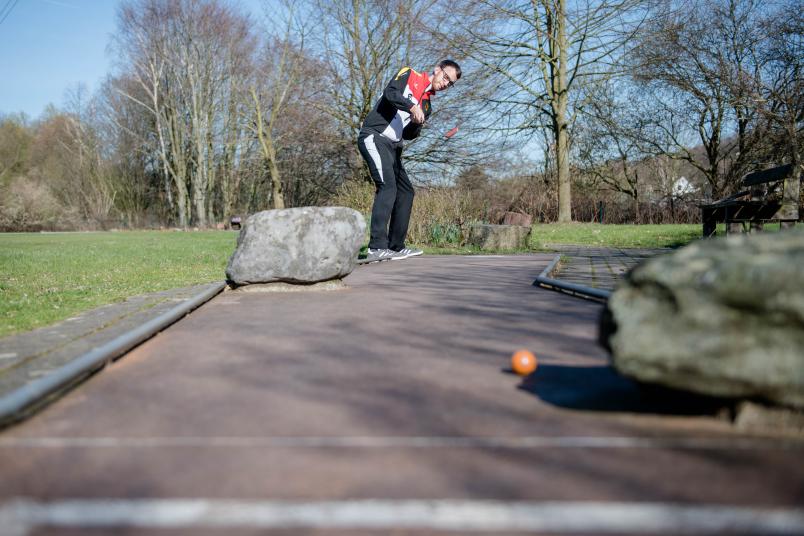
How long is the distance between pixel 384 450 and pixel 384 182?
6346 mm

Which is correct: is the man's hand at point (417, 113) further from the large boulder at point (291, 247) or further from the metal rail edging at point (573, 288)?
the metal rail edging at point (573, 288)

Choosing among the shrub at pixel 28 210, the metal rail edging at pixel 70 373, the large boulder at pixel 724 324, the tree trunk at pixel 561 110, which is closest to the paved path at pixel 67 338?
the metal rail edging at pixel 70 373

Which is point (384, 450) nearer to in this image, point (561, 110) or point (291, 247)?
point (291, 247)

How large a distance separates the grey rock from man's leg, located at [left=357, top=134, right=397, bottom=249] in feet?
15.2

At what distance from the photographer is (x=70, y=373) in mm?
3012

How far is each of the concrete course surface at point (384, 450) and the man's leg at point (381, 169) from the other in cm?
454

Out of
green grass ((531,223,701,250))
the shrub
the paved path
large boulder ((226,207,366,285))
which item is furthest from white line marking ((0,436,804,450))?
the shrub

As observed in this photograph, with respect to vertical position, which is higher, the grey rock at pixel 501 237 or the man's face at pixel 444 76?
the man's face at pixel 444 76

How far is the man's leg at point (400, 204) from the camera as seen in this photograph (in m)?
8.76

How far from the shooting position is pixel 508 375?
3.17 metres

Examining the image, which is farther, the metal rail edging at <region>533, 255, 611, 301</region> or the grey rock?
the grey rock

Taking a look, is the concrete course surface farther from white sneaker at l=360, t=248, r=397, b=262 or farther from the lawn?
white sneaker at l=360, t=248, r=397, b=262

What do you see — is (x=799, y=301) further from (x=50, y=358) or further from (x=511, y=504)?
(x=50, y=358)

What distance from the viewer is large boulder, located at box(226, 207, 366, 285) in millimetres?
6176
